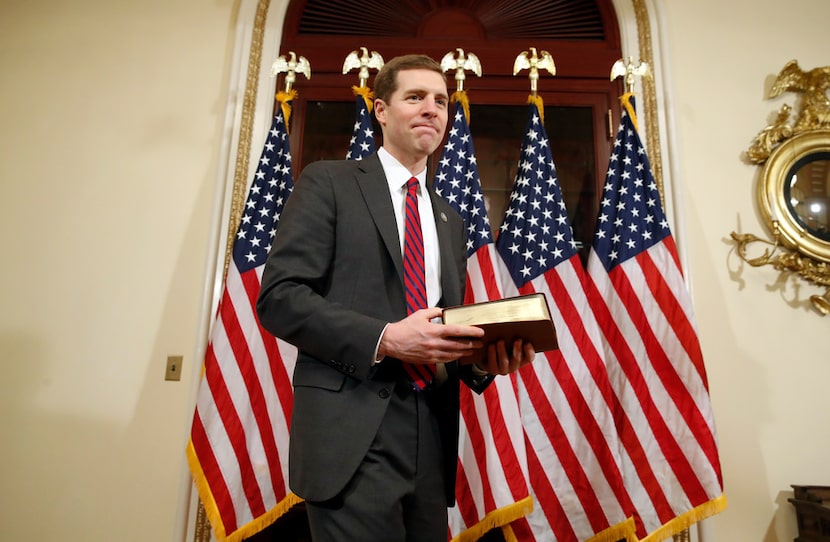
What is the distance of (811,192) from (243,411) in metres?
2.70

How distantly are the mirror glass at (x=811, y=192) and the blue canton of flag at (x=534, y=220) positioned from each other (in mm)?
1099

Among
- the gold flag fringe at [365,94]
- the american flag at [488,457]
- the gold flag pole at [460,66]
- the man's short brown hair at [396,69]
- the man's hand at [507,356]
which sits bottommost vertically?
the american flag at [488,457]

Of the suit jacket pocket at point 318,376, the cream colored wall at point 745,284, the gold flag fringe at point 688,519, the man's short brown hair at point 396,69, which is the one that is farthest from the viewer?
the cream colored wall at point 745,284

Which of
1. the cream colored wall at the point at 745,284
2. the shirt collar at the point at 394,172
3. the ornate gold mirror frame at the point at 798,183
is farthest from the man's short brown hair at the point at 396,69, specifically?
the ornate gold mirror frame at the point at 798,183

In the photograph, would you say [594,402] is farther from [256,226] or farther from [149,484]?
[149,484]

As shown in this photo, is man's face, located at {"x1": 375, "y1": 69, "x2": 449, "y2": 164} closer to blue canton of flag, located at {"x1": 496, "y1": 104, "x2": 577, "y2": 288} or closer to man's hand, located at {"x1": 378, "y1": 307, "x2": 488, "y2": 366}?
man's hand, located at {"x1": 378, "y1": 307, "x2": 488, "y2": 366}

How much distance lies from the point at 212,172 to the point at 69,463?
140 centimetres

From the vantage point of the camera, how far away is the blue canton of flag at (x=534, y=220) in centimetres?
233

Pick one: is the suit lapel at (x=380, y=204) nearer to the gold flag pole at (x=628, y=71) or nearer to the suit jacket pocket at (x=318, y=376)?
the suit jacket pocket at (x=318, y=376)

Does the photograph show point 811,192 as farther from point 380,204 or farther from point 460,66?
point 380,204

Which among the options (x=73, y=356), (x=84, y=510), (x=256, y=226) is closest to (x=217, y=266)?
(x=256, y=226)

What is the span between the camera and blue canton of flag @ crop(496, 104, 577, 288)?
2.33 meters

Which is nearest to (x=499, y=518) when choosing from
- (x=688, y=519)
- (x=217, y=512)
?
(x=688, y=519)

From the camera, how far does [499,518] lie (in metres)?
2.00
